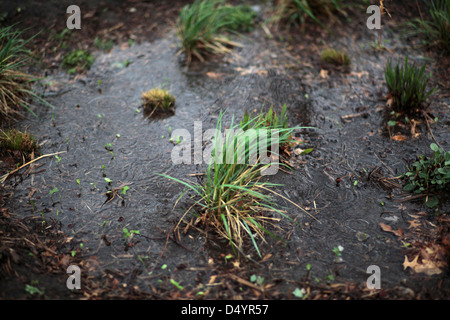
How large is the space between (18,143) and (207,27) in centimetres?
274

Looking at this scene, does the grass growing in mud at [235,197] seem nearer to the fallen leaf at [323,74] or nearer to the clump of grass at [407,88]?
the clump of grass at [407,88]

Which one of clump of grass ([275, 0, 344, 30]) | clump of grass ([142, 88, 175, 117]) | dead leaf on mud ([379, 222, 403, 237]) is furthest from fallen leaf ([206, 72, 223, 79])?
dead leaf on mud ([379, 222, 403, 237])

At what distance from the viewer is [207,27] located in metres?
4.90

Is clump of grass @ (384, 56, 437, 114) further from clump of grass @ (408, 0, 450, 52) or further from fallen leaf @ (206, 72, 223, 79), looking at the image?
fallen leaf @ (206, 72, 223, 79)

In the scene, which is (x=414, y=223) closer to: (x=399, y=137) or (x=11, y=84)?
(x=399, y=137)

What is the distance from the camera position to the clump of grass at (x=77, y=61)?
15.5ft

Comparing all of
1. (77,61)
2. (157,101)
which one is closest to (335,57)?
(157,101)

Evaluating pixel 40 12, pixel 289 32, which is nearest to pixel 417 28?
pixel 289 32

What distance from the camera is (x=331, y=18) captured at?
5.35 meters

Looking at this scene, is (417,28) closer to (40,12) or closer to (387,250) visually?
(387,250)

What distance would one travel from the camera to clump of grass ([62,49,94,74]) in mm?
4719

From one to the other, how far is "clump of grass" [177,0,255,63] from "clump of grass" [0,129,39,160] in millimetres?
2214
